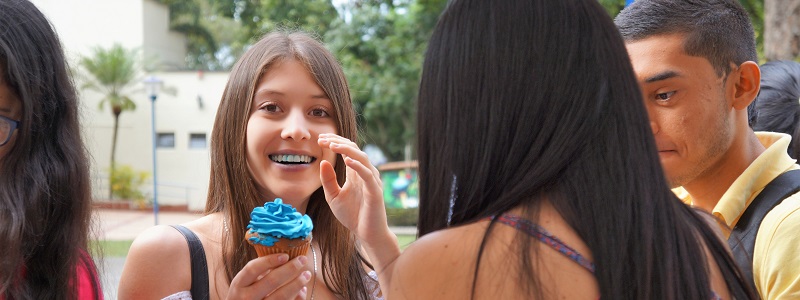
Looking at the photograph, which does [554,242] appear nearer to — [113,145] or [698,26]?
[698,26]

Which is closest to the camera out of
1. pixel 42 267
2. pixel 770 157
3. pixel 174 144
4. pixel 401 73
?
pixel 42 267

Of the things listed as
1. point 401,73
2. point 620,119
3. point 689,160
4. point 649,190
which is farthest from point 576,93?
point 401,73

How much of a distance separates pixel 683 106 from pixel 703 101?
67 millimetres

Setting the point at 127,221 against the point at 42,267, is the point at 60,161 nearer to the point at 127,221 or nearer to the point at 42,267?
the point at 42,267

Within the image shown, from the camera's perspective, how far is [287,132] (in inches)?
103

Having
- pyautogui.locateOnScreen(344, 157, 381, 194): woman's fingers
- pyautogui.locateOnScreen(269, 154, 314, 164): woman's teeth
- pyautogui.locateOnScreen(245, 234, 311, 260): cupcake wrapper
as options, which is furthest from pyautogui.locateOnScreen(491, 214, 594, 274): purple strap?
pyautogui.locateOnScreen(269, 154, 314, 164): woman's teeth

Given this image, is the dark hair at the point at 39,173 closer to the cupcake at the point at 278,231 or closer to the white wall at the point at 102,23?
the cupcake at the point at 278,231

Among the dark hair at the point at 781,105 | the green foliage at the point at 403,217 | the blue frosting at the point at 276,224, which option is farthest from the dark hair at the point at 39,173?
the green foliage at the point at 403,217

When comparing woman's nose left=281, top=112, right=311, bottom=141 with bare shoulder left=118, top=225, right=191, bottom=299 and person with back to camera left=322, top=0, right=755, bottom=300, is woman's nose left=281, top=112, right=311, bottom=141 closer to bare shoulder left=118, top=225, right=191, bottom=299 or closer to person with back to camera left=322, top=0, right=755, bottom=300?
bare shoulder left=118, top=225, right=191, bottom=299

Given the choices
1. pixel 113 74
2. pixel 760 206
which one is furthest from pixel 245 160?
pixel 113 74

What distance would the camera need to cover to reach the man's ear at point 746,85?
265 centimetres

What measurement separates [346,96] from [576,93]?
1.36 meters

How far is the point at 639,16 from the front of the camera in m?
2.69

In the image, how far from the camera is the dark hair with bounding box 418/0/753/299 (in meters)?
1.54
